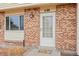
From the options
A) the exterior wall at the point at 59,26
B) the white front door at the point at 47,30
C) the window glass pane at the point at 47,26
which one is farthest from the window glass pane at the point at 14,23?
the window glass pane at the point at 47,26

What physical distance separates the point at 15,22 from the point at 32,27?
0.63 metres

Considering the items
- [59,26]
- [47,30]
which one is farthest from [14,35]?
[59,26]

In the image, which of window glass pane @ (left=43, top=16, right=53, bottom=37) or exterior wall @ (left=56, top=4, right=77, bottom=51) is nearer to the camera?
window glass pane @ (left=43, top=16, right=53, bottom=37)

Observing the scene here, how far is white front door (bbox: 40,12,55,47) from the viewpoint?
4846 millimetres

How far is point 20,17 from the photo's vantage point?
525cm

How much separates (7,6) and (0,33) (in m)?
0.88

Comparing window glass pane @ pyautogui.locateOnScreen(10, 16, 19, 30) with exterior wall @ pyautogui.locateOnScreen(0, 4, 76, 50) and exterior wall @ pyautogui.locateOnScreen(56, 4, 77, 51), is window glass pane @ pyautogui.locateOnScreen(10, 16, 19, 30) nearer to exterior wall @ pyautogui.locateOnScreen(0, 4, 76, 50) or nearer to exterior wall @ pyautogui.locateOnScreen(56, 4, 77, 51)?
exterior wall @ pyautogui.locateOnScreen(0, 4, 76, 50)

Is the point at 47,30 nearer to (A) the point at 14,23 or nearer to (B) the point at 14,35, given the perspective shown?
(B) the point at 14,35

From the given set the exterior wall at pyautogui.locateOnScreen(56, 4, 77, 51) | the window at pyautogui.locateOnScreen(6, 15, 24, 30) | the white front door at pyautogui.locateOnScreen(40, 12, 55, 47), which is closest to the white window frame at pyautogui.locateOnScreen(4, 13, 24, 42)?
the window at pyautogui.locateOnScreen(6, 15, 24, 30)

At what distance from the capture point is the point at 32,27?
511 cm

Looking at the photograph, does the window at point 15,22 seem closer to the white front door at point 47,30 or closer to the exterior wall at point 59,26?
the exterior wall at point 59,26

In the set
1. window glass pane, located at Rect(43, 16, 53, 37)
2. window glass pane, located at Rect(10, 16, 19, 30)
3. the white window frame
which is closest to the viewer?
window glass pane, located at Rect(43, 16, 53, 37)

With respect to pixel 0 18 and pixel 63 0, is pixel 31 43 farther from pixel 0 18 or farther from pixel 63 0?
pixel 63 0

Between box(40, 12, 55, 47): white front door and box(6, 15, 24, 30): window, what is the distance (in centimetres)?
61
